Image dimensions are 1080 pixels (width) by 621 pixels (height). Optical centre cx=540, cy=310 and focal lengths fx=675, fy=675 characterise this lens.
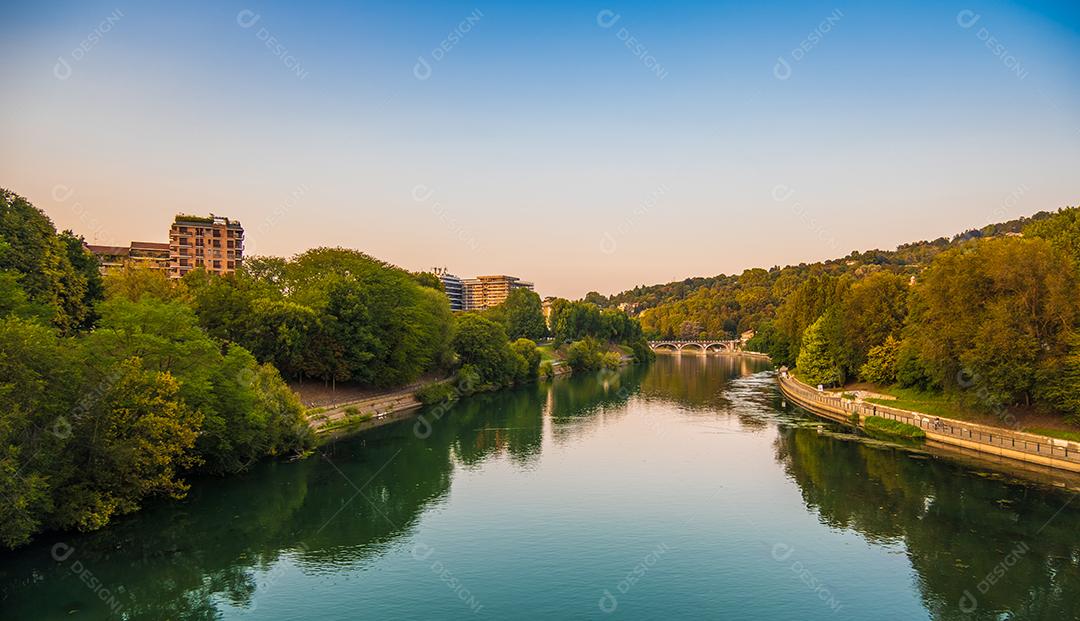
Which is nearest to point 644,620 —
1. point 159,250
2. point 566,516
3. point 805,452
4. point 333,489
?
A: point 566,516

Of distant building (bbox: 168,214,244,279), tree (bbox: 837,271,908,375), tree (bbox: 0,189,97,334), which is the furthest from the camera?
distant building (bbox: 168,214,244,279)

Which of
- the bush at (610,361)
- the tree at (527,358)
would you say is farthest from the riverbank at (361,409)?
the bush at (610,361)

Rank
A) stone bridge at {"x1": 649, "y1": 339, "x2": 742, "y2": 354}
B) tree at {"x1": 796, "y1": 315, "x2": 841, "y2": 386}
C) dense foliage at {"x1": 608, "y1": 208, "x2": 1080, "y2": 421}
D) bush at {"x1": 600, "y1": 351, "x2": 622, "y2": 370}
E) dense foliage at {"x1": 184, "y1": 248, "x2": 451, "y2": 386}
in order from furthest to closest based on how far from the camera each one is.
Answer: stone bridge at {"x1": 649, "y1": 339, "x2": 742, "y2": 354}
bush at {"x1": 600, "y1": 351, "x2": 622, "y2": 370}
tree at {"x1": 796, "y1": 315, "x2": 841, "y2": 386}
dense foliage at {"x1": 184, "y1": 248, "x2": 451, "y2": 386}
dense foliage at {"x1": 608, "y1": 208, "x2": 1080, "y2": 421}

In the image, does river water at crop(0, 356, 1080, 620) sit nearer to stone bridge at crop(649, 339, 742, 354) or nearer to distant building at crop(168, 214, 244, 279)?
distant building at crop(168, 214, 244, 279)

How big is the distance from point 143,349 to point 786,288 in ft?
618

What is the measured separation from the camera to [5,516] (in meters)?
19.3

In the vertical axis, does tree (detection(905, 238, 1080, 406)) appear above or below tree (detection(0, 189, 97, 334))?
below

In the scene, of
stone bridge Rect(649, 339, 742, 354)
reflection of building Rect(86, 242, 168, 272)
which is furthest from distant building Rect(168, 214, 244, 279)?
stone bridge Rect(649, 339, 742, 354)

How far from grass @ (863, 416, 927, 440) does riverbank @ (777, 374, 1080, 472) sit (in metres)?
0.43

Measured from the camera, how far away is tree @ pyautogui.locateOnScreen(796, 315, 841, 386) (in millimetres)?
58681

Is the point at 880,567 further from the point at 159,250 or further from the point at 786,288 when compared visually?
the point at 786,288

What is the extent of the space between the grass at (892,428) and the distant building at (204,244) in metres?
72.3

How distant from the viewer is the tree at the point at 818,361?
5868cm

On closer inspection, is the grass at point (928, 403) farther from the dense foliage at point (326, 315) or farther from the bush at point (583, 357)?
the bush at point (583, 357)
